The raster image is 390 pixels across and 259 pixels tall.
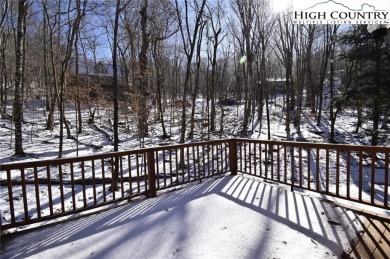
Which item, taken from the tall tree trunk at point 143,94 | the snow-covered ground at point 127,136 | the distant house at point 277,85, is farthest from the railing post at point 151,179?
the distant house at point 277,85

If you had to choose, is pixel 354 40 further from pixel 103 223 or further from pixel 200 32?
pixel 103 223

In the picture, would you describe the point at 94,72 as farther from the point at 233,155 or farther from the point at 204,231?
the point at 204,231

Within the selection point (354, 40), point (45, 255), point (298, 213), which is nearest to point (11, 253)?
point (45, 255)

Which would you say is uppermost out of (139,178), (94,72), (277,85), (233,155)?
(94,72)

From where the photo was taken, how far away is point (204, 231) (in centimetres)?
276

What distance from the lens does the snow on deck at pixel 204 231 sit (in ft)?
7.91

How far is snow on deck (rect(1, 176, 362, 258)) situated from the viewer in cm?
241

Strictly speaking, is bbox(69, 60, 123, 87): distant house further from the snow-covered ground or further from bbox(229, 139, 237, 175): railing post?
bbox(229, 139, 237, 175): railing post

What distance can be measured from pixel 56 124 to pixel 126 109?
6.83 meters

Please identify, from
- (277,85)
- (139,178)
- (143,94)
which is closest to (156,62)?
(143,94)

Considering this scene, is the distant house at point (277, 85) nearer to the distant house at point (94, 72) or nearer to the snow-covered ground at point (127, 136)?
the snow-covered ground at point (127, 136)

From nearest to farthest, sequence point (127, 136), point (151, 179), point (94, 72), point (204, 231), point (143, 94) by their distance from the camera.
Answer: point (204, 231)
point (151, 179)
point (143, 94)
point (127, 136)
point (94, 72)

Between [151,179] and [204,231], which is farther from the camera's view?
[151,179]

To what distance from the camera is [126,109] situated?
11688 millimetres
